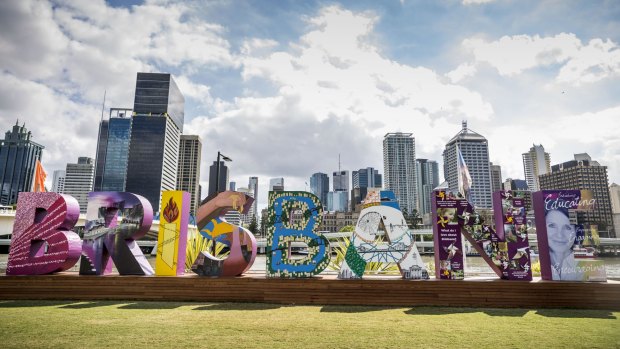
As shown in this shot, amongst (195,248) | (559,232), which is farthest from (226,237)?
(559,232)

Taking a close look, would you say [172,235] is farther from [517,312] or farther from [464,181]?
[464,181]

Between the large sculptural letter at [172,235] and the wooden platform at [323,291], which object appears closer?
the wooden platform at [323,291]

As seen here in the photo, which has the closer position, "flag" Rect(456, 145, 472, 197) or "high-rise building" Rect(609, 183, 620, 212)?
"flag" Rect(456, 145, 472, 197)

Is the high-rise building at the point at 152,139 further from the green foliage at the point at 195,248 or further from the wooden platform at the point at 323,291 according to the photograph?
the wooden platform at the point at 323,291

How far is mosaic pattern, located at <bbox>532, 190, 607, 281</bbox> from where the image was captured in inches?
429

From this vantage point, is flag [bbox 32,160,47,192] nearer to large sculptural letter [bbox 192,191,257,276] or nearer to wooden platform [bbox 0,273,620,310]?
wooden platform [bbox 0,273,620,310]

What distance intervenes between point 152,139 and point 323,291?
6787 inches

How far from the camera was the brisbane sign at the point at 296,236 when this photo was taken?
11.2m

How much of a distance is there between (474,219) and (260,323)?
7165 mm

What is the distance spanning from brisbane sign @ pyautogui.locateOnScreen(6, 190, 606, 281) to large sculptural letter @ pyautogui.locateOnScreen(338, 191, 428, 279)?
0.10 feet

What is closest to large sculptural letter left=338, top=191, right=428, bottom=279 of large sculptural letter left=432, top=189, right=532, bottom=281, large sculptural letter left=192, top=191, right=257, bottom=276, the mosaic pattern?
large sculptural letter left=432, top=189, right=532, bottom=281

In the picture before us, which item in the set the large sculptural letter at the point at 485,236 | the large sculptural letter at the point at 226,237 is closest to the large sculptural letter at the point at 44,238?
the large sculptural letter at the point at 226,237

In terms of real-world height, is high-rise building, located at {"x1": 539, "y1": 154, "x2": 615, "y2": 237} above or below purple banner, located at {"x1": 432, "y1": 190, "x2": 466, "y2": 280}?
above

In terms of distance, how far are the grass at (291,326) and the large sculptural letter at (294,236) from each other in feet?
4.30
